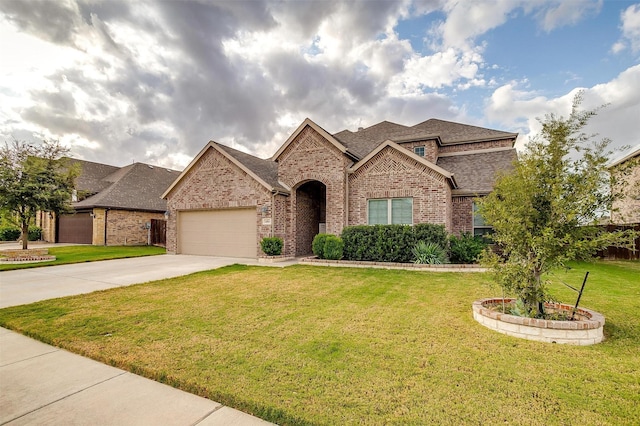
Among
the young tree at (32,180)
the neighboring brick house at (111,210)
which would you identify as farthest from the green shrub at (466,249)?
the neighboring brick house at (111,210)

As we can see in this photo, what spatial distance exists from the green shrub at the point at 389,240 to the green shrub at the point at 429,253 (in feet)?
0.66

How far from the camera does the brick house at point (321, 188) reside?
12836 mm

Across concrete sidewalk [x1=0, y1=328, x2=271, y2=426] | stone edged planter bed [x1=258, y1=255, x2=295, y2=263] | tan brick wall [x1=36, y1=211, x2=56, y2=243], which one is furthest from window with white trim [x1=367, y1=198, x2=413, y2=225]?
tan brick wall [x1=36, y1=211, x2=56, y2=243]

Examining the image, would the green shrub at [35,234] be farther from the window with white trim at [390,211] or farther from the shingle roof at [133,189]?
the window with white trim at [390,211]

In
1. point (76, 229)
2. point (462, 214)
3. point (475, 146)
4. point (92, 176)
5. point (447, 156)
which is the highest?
point (475, 146)

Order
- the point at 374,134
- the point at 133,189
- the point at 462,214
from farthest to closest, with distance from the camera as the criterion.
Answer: the point at 133,189, the point at 374,134, the point at 462,214

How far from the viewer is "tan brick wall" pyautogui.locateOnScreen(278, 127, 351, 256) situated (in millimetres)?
13695

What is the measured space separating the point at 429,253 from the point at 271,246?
21.8ft

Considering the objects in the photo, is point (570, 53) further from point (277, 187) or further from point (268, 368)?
point (268, 368)

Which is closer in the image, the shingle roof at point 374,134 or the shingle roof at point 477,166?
the shingle roof at point 477,166

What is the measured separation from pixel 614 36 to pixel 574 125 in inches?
354

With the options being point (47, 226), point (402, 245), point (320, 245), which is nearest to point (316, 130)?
point (320, 245)

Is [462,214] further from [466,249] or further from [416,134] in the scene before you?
[416,134]

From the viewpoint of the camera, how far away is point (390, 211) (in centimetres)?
1307
